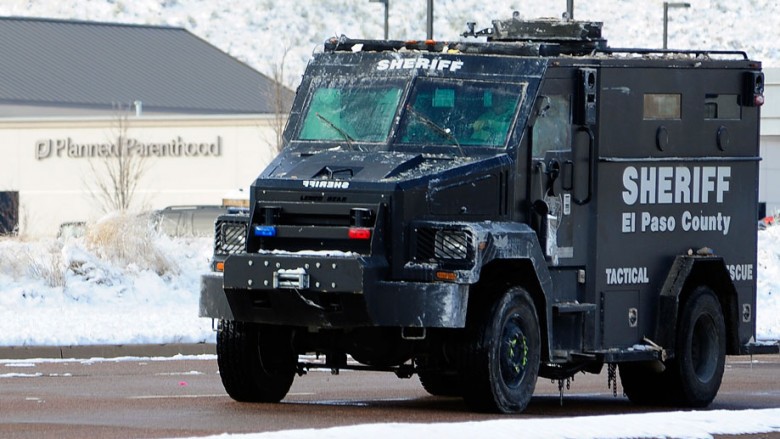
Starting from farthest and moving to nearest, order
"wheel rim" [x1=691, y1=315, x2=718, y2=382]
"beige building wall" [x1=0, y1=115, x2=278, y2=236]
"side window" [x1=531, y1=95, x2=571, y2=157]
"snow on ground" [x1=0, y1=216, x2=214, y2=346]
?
"beige building wall" [x1=0, y1=115, x2=278, y2=236]
"snow on ground" [x1=0, y1=216, x2=214, y2=346]
"wheel rim" [x1=691, y1=315, x2=718, y2=382]
"side window" [x1=531, y1=95, x2=571, y2=157]

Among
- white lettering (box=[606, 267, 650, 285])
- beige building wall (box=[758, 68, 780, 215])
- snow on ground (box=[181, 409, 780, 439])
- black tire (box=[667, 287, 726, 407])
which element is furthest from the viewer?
beige building wall (box=[758, 68, 780, 215])

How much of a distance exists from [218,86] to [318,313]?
219ft

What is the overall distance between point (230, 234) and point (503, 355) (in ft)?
7.41

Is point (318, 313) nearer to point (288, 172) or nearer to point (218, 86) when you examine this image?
point (288, 172)

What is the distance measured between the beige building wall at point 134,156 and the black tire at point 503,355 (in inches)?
1944

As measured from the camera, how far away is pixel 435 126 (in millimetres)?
13969

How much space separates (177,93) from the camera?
3049 inches

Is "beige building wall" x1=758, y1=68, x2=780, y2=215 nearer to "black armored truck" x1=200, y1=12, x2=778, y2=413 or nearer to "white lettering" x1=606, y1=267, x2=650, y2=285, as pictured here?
"black armored truck" x1=200, y1=12, x2=778, y2=413

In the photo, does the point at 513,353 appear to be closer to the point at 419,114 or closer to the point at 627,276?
the point at 627,276

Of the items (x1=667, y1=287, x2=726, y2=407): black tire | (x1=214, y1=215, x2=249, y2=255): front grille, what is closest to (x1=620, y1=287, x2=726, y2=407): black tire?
(x1=667, y1=287, x2=726, y2=407): black tire

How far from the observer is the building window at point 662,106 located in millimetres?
15219

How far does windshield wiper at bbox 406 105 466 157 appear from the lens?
13.9 meters

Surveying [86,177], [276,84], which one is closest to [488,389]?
[276,84]

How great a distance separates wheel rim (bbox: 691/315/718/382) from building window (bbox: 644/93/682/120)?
70.6 inches
